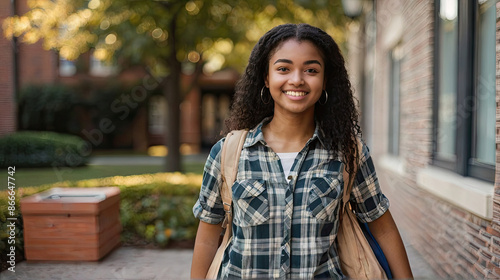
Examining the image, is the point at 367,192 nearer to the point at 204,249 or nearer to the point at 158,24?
the point at 204,249

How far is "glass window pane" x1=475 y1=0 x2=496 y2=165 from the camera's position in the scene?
3779 mm

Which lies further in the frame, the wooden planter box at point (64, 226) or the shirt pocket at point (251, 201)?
the wooden planter box at point (64, 226)

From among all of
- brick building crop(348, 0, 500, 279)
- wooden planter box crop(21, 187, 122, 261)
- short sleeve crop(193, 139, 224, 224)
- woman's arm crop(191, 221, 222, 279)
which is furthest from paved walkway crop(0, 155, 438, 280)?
short sleeve crop(193, 139, 224, 224)

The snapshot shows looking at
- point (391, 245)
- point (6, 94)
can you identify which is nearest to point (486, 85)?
point (391, 245)

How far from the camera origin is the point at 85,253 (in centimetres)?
485

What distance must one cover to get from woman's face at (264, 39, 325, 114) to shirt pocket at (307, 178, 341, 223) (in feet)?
1.01

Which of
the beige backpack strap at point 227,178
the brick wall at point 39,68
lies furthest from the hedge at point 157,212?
the brick wall at point 39,68

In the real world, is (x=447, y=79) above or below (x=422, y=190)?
above

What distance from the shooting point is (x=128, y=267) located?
5.11 m

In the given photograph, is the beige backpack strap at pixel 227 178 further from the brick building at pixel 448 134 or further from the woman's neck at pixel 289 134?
the brick building at pixel 448 134

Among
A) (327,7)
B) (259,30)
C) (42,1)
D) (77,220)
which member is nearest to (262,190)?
(77,220)

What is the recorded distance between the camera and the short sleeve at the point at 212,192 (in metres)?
1.96

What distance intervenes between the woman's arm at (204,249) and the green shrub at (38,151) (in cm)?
273

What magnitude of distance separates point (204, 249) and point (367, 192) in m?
0.70
